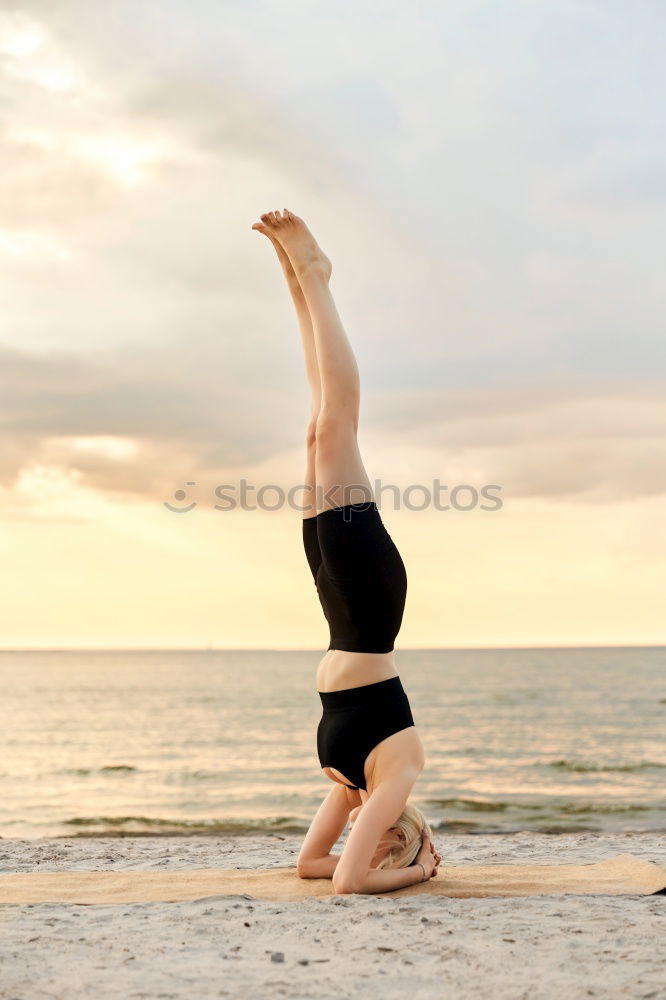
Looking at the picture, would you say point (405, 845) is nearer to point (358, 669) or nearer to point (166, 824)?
point (358, 669)

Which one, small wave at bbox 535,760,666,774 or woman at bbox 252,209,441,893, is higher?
woman at bbox 252,209,441,893

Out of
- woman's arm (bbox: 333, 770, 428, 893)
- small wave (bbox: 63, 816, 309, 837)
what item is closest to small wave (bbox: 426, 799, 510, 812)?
small wave (bbox: 63, 816, 309, 837)

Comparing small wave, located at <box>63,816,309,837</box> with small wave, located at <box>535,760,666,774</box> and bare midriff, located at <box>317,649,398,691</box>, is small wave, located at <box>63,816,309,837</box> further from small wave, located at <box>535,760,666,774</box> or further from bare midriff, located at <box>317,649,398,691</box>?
small wave, located at <box>535,760,666,774</box>

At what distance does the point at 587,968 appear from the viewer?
10.7 feet

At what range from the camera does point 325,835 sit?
4.90m

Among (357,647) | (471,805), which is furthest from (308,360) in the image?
(471,805)

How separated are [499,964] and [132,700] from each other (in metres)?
51.1

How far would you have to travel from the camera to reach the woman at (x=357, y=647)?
4445mm

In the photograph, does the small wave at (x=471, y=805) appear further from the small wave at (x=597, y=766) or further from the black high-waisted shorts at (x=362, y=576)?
the black high-waisted shorts at (x=362, y=576)

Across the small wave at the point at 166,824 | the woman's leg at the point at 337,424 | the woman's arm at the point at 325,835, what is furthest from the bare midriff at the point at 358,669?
the small wave at the point at 166,824

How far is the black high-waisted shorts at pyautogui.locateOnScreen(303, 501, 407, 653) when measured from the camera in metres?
4.45

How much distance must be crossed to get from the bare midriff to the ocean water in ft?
18.0

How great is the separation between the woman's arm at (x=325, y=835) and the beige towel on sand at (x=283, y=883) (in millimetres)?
68

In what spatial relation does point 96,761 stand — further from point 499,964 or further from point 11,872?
point 499,964
